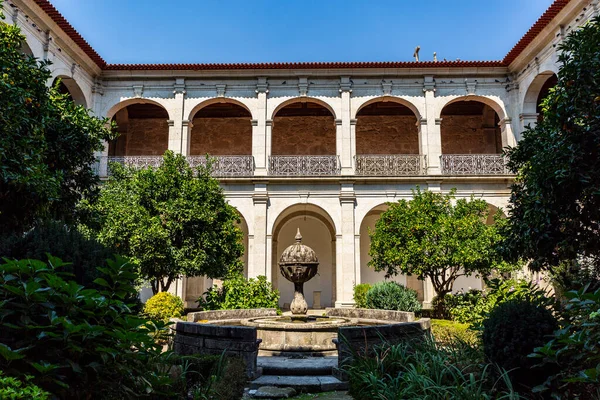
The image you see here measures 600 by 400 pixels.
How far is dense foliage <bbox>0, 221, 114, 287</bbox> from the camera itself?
561 cm

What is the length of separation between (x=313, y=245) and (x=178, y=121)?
27.6 ft

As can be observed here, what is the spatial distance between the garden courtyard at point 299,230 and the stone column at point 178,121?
0.08 m

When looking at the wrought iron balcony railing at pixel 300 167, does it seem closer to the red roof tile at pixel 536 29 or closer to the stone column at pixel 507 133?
the stone column at pixel 507 133

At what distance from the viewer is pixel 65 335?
226 centimetres

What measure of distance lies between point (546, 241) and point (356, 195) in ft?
30.9

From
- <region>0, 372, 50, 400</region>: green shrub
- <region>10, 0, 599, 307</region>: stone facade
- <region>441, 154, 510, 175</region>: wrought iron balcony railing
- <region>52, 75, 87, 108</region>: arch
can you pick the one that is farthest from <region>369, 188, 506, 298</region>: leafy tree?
<region>0, 372, 50, 400</region>: green shrub

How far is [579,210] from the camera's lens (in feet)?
22.4

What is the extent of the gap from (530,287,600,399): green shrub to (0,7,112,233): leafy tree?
22.7 feet

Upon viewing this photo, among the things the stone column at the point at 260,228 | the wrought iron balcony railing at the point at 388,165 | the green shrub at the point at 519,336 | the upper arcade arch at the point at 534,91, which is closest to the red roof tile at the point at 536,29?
the upper arcade arch at the point at 534,91

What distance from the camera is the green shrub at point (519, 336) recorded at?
13.3 feet

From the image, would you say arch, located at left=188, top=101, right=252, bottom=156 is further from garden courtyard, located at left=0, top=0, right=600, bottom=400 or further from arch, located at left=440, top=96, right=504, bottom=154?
arch, located at left=440, top=96, right=504, bottom=154

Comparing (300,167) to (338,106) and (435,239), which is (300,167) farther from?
(435,239)

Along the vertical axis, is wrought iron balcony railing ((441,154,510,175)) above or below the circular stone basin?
above

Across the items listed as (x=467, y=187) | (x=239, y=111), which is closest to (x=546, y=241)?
(x=467, y=187)
